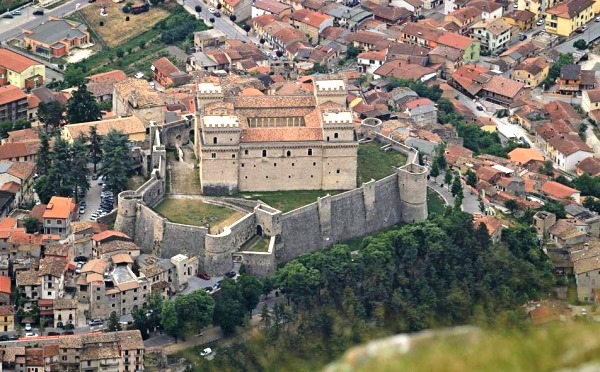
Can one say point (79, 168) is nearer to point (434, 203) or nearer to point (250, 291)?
point (250, 291)

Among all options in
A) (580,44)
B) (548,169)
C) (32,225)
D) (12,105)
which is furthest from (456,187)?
(580,44)

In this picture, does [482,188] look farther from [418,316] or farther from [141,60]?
[141,60]

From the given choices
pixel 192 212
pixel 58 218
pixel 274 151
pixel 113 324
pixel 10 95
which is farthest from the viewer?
pixel 10 95

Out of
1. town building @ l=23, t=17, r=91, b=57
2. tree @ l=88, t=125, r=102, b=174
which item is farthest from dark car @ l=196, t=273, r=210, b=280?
town building @ l=23, t=17, r=91, b=57

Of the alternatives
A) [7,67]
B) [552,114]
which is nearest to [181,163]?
[7,67]

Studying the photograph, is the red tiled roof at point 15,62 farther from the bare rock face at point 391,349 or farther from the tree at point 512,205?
the bare rock face at point 391,349

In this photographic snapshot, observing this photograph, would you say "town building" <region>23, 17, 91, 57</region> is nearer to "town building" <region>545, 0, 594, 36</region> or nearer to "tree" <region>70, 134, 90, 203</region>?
"tree" <region>70, 134, 90, 203</region>

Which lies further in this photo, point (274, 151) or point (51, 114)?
point (51, 114)
